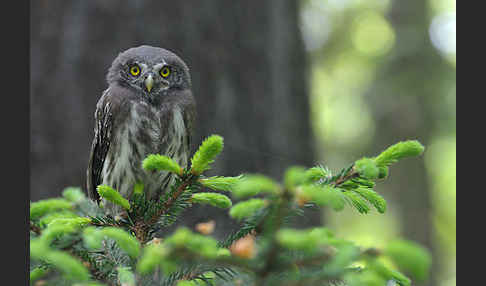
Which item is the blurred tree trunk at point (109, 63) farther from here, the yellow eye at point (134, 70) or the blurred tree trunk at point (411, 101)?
the blurred tree trunk at point (411, 101)

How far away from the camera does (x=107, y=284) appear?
1529 mm

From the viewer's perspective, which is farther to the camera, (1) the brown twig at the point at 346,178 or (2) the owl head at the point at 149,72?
(2) the owl head at the point at 149,72

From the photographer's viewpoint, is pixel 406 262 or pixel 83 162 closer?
pixel 406 262

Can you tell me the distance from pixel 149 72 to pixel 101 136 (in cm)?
54

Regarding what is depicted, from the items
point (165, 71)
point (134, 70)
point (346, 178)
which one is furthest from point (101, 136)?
point (346, 178)

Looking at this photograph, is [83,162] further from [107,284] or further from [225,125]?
[107,284]

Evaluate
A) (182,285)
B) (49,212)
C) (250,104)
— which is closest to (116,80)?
(49,212)

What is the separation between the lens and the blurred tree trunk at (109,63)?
3.74 metres

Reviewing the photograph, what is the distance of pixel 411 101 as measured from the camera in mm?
8406

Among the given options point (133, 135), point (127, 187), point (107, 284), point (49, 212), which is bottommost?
point (107, 284)

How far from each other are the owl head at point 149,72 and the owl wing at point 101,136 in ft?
0.50

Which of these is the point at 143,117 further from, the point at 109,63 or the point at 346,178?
the point at 346,178

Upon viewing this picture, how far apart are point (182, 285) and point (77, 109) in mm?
2886

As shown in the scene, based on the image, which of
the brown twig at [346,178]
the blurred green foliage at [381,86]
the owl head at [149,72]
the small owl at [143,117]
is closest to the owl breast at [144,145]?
the small owl at [143,117]
